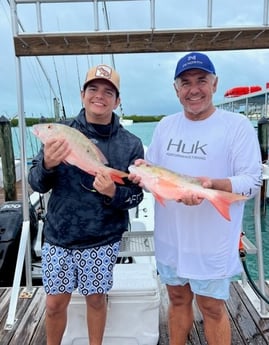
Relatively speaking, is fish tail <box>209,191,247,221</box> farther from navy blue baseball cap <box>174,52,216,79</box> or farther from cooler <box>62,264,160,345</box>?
cooler <box>62,264,160,345</box>

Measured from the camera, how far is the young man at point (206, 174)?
1.89 m

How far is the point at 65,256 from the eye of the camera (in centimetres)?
210

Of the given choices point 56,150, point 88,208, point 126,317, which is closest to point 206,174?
point 88,208

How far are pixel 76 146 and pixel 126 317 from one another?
1347 mm

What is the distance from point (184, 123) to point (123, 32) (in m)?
0.97

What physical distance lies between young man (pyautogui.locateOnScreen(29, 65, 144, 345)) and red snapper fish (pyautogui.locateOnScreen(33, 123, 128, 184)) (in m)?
0.16

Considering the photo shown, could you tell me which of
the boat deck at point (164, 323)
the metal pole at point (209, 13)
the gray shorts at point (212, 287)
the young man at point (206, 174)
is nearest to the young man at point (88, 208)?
the young man at point (206, 174)

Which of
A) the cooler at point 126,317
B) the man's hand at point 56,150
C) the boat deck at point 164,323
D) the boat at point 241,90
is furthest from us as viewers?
the boat at point 241,90

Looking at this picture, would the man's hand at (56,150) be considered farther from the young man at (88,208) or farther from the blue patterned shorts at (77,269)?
the blue patterned shorts at (77,269)

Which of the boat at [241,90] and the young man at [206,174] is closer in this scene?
the young man at [206,174]

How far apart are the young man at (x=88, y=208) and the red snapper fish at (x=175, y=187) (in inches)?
8.8

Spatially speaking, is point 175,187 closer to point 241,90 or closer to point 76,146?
point 76,146

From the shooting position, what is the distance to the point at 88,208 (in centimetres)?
A: 209

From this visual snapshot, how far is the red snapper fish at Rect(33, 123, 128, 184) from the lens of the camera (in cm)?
189
